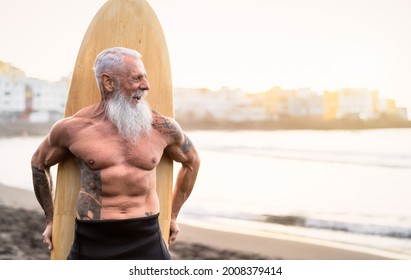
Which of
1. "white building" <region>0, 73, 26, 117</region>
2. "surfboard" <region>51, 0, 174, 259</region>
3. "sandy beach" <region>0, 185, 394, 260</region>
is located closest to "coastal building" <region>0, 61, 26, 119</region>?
"white building" <region>0, 73, 26, 117</region>

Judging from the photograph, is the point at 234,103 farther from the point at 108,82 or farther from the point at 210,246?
the point at 108,82

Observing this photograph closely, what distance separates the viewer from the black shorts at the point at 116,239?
1621 millimetres

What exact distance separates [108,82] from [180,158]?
0.34 m

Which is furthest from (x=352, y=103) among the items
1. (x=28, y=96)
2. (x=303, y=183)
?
(x=28, y=96)

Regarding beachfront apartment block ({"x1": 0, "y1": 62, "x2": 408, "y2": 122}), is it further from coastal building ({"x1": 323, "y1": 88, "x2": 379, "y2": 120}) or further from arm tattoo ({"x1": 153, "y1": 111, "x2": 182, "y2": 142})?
arm tattoo ({"x1": 153, "y1": 111, "x2": 182, "y2": 142})

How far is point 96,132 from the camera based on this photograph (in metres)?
1.65

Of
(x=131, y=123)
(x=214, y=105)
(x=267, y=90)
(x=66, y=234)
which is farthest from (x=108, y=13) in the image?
(x=214, y=105)

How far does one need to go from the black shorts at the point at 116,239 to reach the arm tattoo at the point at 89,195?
0.02m

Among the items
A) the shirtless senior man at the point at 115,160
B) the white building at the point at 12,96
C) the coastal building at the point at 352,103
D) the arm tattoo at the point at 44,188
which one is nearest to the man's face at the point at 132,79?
the shirtless senior man at the point at 115,160

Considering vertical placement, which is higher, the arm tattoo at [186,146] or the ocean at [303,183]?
the arm tattoo at [186,146]

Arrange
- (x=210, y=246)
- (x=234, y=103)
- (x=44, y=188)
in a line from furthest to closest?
(x=234, y=103), (x=210, y=246), (x=44, y=188)

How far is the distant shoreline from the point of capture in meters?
4.00

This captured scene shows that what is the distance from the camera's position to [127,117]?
5.42 ft

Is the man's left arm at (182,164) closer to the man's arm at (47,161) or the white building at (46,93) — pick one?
the man's arm at (47,161)
